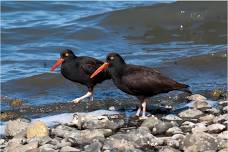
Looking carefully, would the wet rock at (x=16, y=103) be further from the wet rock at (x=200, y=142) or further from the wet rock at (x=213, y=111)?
the wet rock at (x=200, y=142)

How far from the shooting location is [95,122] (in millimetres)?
7656

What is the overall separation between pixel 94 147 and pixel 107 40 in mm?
8498

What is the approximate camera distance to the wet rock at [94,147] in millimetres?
6614

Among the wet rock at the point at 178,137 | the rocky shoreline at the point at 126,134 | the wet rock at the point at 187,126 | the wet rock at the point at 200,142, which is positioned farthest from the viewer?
the wet rock at the point at 187,126

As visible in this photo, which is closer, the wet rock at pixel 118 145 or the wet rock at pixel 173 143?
the wet rock at pixel 118 145

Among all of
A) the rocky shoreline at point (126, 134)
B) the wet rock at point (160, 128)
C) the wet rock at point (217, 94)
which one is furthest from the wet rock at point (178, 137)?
the wet rock at point (217, 94)

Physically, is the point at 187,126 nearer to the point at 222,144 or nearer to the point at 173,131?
the point at 173,131

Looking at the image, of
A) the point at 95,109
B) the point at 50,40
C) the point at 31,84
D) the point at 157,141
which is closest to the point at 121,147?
the point at 157,141

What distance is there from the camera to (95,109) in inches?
362

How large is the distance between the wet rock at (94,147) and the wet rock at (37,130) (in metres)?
0.76

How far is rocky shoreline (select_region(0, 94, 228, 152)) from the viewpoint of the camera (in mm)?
6680

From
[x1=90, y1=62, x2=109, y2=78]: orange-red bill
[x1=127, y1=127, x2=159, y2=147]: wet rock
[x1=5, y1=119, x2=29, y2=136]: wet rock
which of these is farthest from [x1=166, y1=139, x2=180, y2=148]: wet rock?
[x1=90, y1=62, x2=109, y2=78]: orange-red bill

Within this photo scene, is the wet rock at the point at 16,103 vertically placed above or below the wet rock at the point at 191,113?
below

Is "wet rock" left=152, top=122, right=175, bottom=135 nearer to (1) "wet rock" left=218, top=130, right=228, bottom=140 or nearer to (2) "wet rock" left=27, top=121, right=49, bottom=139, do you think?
(1) "wet rock" left=218, top=130, right=228, bottom=140
